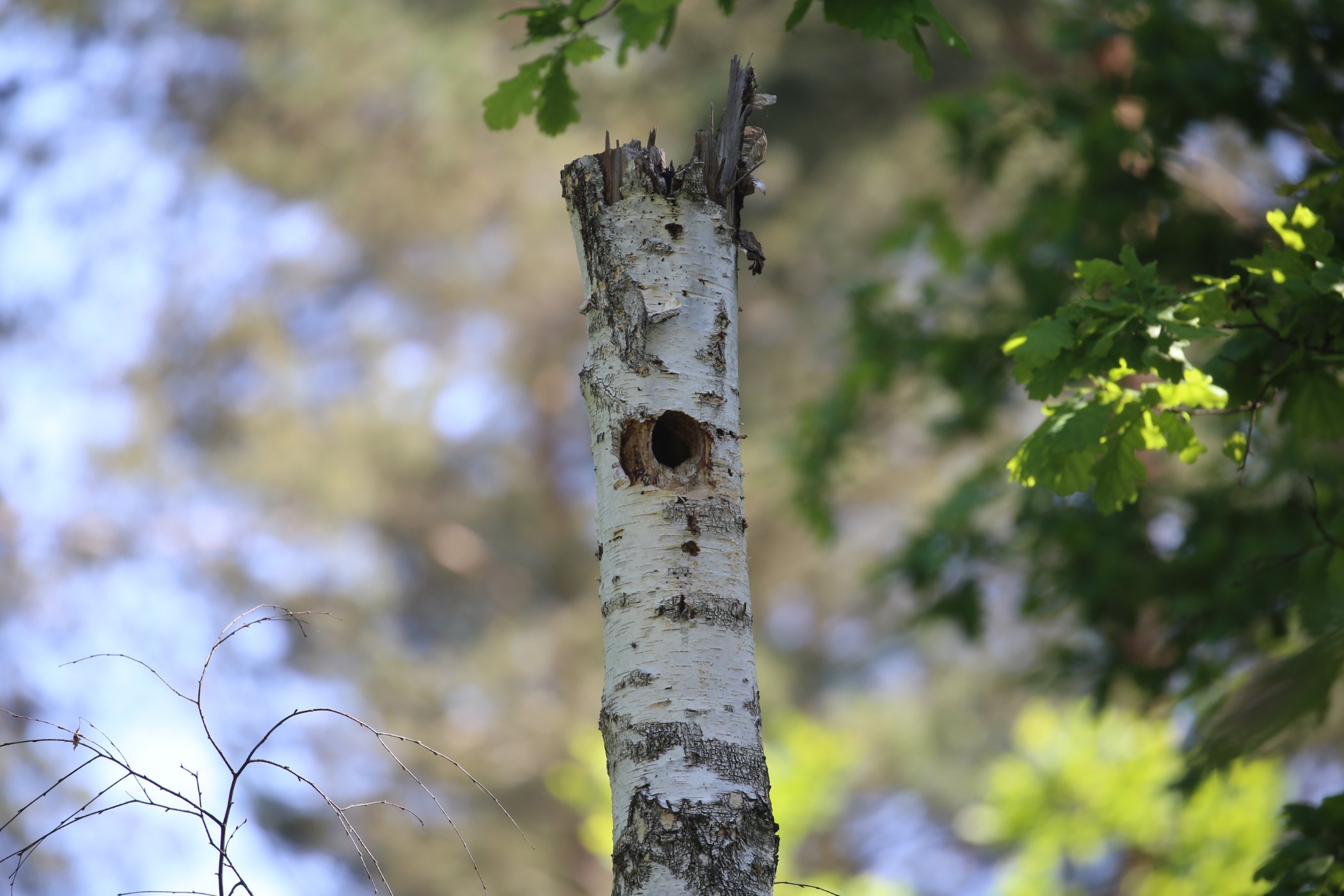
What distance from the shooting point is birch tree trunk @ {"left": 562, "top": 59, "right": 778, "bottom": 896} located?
1.51 metres

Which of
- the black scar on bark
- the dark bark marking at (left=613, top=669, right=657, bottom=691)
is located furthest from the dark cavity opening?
the black scar on bark

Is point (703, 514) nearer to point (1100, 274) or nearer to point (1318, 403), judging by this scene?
point (1100, 274)

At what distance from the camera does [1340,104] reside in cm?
388

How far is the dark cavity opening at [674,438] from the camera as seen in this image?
1.71 meters

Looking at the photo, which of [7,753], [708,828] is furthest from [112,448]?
[708,828]

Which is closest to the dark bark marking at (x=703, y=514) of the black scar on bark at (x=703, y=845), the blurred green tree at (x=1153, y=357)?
the black scar on bark at (x=703, y=845)

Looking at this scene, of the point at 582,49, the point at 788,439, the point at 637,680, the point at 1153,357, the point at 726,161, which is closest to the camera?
the point at 637,680

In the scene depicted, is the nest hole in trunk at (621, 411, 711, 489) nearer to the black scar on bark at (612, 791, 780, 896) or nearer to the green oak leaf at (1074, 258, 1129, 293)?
the black scar on bark at (612, 791, 780, 896)

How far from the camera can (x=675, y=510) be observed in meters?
1.65

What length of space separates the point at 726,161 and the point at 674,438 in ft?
1.68

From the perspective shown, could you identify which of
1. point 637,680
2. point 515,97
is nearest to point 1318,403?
point 637,680

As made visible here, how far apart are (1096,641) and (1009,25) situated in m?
4.07

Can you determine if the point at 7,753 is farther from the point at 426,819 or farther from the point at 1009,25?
the point at 1009,25

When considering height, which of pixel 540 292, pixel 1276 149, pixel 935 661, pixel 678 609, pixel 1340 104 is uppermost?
pixel 540 292
